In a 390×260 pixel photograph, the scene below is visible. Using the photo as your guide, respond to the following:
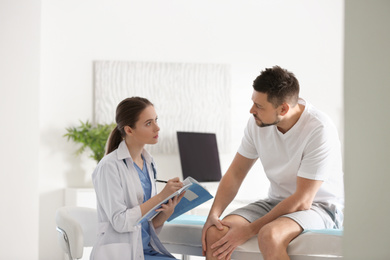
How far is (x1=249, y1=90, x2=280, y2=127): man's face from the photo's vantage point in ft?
7.74

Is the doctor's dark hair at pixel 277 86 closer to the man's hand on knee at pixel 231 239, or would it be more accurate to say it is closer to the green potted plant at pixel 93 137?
the man's hand on knee at pixel 231 239

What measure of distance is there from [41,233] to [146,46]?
2035 mm

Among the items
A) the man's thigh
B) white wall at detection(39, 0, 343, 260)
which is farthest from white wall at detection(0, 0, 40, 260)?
the man's thigh

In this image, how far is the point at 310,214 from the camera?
227 cm

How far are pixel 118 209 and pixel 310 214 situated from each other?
0.83 meters

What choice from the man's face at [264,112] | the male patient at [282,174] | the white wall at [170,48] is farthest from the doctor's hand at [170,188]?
the white wall at [170,48]

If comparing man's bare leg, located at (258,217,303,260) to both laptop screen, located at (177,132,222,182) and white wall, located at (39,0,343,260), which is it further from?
white wall, located at (39,0,343,260)

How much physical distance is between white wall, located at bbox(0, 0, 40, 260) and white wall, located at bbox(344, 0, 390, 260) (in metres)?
3.12

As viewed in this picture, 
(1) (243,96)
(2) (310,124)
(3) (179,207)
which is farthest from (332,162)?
(1) (243,96)

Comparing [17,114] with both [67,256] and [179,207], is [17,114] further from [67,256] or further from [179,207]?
[179,207]

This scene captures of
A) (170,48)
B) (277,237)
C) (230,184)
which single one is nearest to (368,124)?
(277,237)

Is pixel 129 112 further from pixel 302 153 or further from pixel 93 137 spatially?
pixel 93 137

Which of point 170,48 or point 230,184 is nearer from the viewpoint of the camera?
point 230,184

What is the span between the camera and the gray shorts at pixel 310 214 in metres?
2.23
